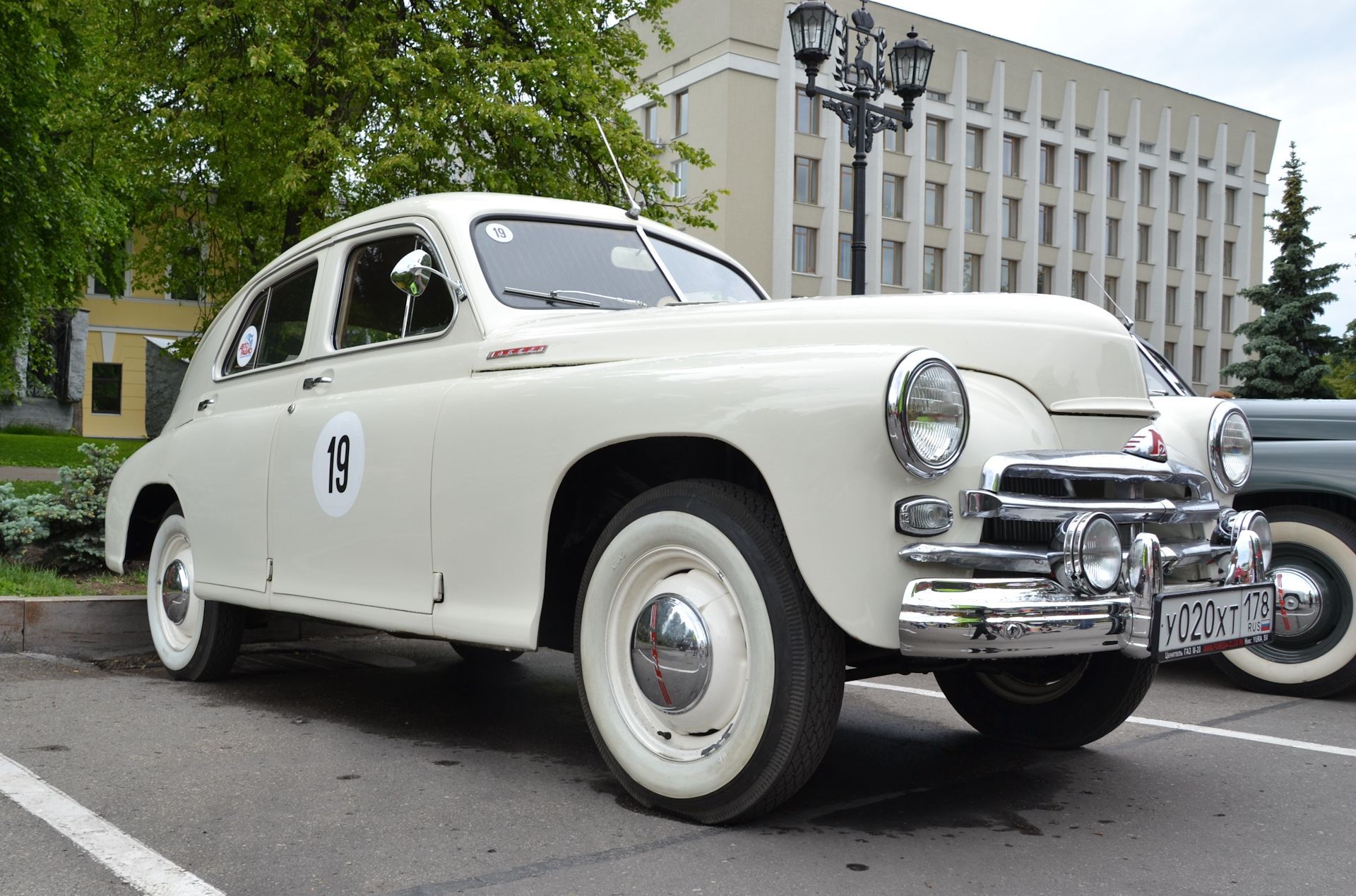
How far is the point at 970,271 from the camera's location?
45.0 m

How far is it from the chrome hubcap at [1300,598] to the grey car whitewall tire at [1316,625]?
4cm

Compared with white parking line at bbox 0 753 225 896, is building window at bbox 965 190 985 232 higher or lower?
higher

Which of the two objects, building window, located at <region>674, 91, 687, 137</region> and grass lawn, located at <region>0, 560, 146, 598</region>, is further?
building window, located at <region>674, 91, 687, 137</region>

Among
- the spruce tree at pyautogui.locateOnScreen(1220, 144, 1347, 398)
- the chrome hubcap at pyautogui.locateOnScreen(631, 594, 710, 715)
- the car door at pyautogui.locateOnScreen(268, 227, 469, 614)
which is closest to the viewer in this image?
the chrome hubcap at pyautogui.locateOnScreen(631, 594, 710, 715)

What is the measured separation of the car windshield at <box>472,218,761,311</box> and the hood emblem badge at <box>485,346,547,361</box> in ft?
0.94

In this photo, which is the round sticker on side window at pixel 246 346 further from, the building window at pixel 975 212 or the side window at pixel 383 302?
the building window at pixel 975 212

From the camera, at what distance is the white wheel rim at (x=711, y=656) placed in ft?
9.93

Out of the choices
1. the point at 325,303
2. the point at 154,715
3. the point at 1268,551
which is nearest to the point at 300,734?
the point at 154,715

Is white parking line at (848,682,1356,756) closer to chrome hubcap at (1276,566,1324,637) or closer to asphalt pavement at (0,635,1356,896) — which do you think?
asphalt pavement at (0,635,1356,896)

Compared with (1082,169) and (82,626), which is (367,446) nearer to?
(82,626)

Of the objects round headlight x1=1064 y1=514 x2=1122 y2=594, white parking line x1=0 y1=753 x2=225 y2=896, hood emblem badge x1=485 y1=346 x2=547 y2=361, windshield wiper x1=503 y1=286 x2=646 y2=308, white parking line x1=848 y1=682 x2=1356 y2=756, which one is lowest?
white parking line x1=848 y1=682 x2=1356 y2=756

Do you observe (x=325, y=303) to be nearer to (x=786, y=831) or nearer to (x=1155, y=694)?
(x=786, y=831)

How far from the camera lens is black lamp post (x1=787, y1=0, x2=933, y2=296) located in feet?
36.6

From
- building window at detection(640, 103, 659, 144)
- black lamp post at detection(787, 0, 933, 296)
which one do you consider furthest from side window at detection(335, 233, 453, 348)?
building window at detection(640, 103, 659, 144)
